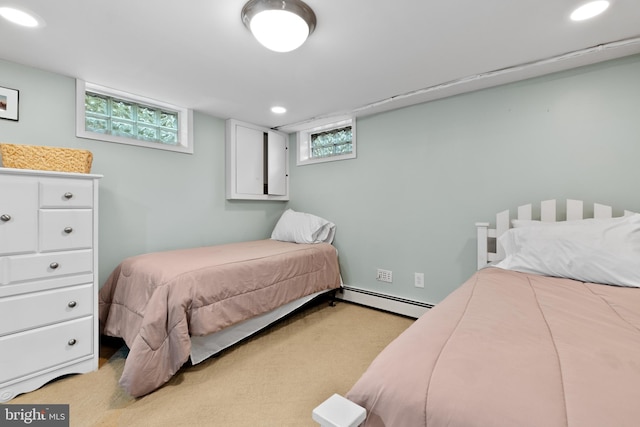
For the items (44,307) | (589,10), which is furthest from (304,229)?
(589,10)

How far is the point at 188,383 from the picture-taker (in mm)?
1661

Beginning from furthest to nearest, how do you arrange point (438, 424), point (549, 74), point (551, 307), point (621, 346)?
point (549, 74)
point (551, 307)
point (621, 346)
point (438, 424)

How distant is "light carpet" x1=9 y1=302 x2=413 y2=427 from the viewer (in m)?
1.38

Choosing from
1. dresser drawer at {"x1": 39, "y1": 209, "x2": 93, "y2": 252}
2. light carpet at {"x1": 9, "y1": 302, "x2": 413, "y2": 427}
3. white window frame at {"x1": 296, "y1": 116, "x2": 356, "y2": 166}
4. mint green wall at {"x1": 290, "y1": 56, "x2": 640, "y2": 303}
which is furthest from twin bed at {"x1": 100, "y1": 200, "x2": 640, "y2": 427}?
white window frame at {"x1": 296, "y1": 116, "x2": 356, "y2": 166}

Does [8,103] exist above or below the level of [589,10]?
below

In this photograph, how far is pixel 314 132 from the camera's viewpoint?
3.52 m

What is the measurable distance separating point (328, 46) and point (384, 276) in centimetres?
216

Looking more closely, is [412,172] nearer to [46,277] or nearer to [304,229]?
[304,229]

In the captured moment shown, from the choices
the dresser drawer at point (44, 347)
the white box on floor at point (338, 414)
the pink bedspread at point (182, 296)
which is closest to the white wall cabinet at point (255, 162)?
the pink bedspread at point (182, 296)

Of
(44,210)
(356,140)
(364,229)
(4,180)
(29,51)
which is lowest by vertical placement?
(364,229)

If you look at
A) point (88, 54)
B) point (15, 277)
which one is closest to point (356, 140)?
point (88, 54)

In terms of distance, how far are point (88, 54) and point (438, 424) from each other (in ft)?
8.47

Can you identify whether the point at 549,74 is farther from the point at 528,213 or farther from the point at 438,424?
the point at 438,424

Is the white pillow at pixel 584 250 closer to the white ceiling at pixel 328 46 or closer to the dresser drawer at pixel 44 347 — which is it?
the white ceiling at pixel 328 46
